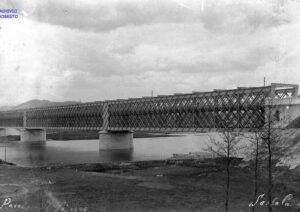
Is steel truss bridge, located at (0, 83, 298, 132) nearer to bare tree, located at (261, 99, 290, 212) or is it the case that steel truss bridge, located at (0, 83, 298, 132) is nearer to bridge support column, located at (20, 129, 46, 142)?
bridge support column, located at (20, 129, 46, 142)

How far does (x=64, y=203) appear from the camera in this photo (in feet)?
103

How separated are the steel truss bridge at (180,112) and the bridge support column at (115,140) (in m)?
2.20

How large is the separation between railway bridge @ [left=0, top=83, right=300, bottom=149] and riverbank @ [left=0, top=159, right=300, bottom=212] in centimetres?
1070

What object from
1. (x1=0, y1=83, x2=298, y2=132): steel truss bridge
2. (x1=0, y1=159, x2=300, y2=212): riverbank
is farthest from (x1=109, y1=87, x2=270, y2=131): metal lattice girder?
(x1=0, y1=159, x2=300, y2=212): riverbank

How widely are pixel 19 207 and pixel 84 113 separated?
103590 mm

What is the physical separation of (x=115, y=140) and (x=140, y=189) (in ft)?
240

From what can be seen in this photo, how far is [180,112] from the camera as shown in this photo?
91250 millimetres

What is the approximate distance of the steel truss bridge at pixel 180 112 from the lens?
7231 cm

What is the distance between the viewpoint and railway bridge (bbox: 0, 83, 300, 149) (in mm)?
69562

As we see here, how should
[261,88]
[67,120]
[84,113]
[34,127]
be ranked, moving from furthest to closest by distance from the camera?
1. [34,127]
2. [67,120]
3. [84,113]
4. [261,88]

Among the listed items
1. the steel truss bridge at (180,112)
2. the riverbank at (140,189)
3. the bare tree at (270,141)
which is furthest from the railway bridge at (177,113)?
the bare tree at (270,141)

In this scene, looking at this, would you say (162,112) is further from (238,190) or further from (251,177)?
(238,190)

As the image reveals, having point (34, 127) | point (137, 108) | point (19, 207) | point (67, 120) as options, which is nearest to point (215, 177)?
point (19, 207)

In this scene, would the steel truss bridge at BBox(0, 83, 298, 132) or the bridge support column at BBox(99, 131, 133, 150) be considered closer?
the steel truss bridge at BBox(0, 83, 298, 132)
